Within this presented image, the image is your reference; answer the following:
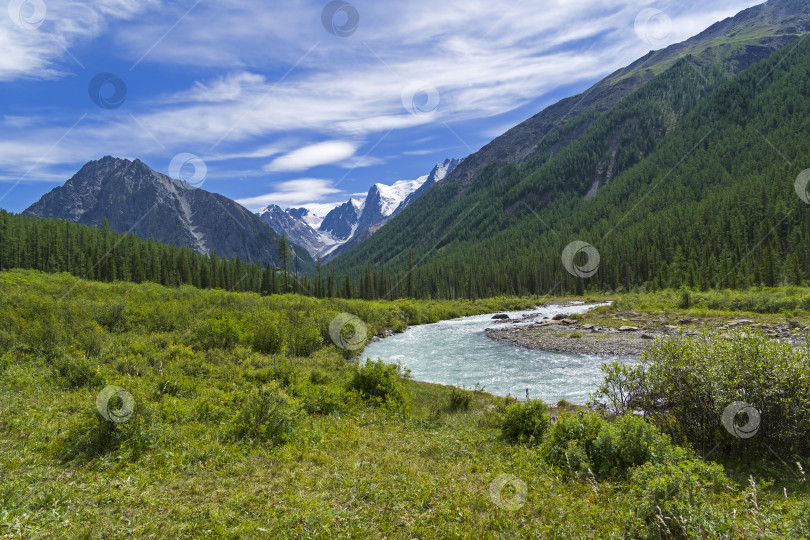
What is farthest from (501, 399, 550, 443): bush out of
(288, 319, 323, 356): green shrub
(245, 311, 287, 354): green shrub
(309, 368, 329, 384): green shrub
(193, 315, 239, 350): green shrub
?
(193, 315, 239, 350): green shrub

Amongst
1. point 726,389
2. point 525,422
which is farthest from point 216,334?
point 726,389

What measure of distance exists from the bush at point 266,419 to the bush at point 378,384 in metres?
5.55

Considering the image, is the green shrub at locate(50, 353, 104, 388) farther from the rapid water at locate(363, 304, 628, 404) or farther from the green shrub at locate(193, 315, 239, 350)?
the rapid water at locate(363, 304, 628, 404)

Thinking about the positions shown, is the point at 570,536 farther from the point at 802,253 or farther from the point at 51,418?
the point at 802,253

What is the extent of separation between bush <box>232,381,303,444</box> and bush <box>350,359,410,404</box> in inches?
218

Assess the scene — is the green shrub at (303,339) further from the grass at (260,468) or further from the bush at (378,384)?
the bush at (378,384)

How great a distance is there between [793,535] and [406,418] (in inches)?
493

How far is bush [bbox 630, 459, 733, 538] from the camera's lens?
236 inches

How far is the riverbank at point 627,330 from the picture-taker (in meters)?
32.2

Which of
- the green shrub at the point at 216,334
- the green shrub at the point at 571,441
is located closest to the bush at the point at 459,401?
the green shrub at the point at 571,441

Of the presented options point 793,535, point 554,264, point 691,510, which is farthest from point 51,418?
point 554,264

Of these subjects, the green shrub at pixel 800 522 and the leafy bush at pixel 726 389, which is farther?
the leafy bush at pixel 726 389

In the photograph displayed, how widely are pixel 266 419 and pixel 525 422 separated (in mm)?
9201

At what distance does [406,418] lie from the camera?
53.4ft
